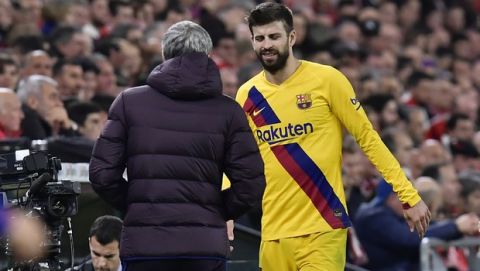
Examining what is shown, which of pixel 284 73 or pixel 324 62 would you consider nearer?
pixel 284 73

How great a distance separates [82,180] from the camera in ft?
31.8

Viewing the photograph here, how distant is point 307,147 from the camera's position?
8.22 meters

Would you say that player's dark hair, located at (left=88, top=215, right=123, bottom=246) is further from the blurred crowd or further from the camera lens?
the camera lens

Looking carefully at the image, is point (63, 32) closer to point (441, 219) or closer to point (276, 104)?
point (441, 219)

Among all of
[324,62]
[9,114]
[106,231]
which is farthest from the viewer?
[324,62]

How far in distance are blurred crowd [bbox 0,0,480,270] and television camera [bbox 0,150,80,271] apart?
2.31 meters

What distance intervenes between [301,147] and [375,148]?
46 cm

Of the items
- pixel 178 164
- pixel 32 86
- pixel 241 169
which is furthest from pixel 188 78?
pixel 32 86

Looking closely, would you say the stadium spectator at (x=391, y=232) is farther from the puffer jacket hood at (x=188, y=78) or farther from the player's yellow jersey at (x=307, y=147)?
the puffer jacket hood at (x=188, y=78)

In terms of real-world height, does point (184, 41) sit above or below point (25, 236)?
above

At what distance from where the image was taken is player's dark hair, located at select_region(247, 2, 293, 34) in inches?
320

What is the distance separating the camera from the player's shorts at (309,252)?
8078 millimetres

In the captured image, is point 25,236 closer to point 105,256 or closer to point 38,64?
point 105,256

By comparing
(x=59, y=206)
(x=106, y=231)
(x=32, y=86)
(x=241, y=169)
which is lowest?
(x=106, y=231)
